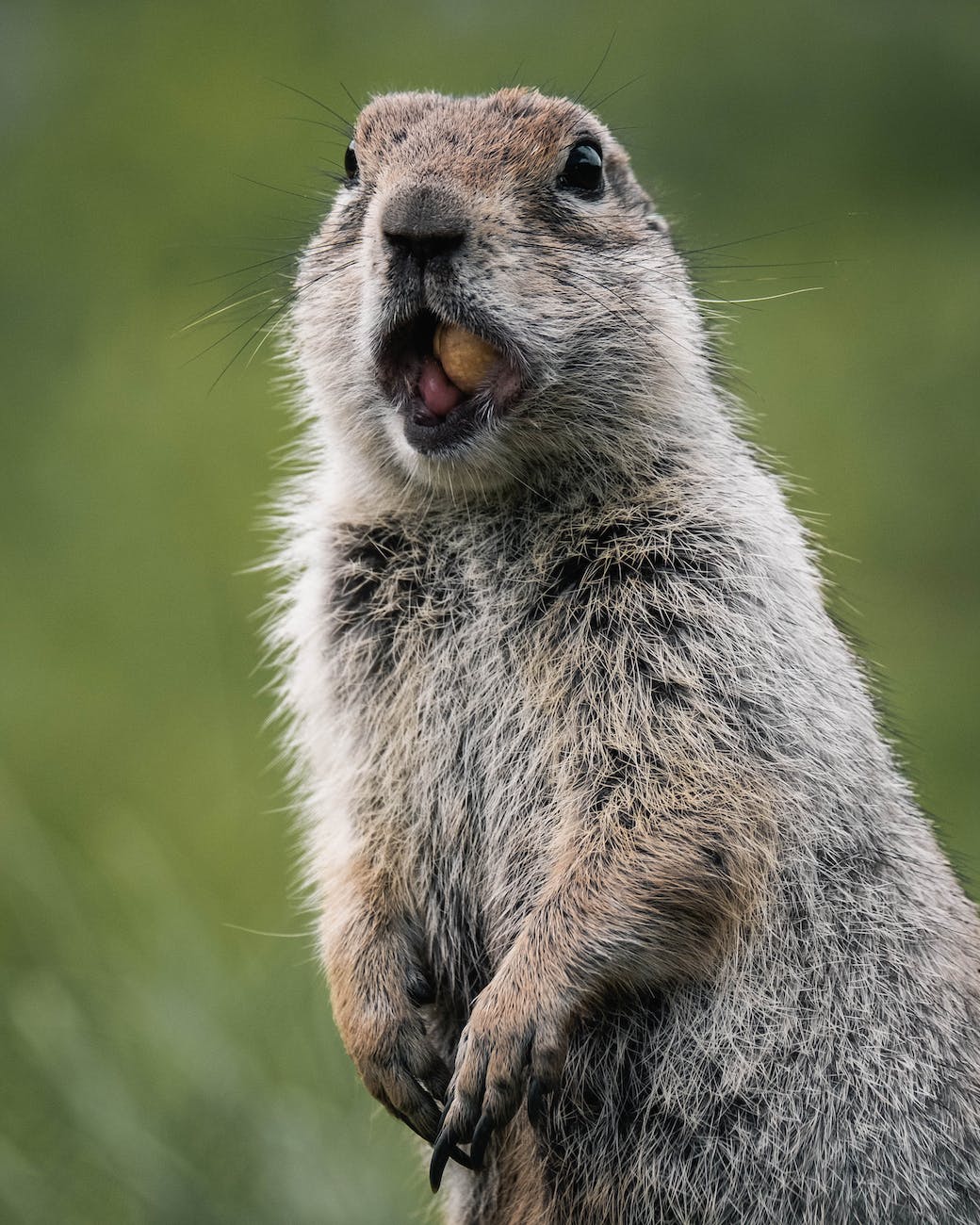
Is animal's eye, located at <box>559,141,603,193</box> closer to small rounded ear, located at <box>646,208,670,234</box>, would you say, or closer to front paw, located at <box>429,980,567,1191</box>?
small rounded ear, located at <box>646,208,670,234</box>

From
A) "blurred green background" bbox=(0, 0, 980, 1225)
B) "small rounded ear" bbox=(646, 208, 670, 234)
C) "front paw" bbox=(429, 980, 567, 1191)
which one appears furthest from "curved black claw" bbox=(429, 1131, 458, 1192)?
"blurred green background" bbox=(0, 0, 980, 1225)

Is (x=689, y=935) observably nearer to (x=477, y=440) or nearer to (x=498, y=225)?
(x=477, y=440)

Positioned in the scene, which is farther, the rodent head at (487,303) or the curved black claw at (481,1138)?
the rodent head at (487,303)

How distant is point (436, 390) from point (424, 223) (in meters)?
0.38

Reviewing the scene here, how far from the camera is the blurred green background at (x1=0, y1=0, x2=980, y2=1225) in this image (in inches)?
303

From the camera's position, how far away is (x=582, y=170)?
11.7 ft

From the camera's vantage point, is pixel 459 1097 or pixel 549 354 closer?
pixel 459 1097

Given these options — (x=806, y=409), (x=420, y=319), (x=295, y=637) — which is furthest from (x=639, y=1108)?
(x=806, y=409)

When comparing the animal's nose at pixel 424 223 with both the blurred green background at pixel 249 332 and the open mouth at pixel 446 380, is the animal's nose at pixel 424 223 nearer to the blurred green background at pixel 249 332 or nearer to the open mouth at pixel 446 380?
the open mouth at pixel 446 380

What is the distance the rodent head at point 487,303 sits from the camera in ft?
10.2

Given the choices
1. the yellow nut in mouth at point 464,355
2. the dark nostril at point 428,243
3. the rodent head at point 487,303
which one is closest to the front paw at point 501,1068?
the rodent head at point 487,303

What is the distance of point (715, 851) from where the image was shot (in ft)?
9.98

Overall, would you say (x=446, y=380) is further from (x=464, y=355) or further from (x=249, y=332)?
(x=249, y=332)

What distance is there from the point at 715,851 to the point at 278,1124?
2208 mm
